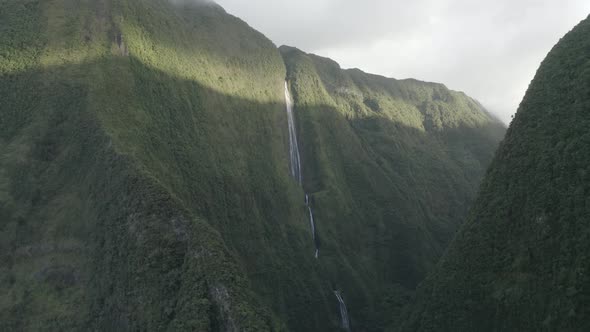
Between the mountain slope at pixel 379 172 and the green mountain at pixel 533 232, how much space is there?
21908 millimetres

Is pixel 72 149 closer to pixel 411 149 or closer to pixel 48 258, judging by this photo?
pixel 48 258

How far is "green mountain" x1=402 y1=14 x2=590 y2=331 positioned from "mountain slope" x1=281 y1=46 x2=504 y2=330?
2191 cm

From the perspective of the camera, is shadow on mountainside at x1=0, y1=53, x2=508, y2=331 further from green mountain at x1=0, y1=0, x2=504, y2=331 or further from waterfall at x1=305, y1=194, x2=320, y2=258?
waterfall at x1=305, y1=194, x2=320, y2=258

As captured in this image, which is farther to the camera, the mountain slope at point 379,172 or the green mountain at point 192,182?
the mountain slope at point 379,172

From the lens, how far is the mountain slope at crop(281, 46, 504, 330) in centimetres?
7119

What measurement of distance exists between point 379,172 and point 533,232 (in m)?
51.7

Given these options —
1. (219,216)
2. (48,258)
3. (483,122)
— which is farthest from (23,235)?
(483,122)

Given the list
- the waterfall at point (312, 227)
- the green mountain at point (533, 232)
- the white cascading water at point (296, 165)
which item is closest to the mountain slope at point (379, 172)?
the waterfall at point (312, 227)

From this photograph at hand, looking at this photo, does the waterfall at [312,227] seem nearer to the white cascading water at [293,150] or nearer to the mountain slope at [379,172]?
the white cascading water at [293,150]

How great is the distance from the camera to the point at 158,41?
67.8 m

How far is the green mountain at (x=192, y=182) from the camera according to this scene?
34.9 meters

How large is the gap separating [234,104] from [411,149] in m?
48.9

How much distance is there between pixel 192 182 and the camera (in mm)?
55469

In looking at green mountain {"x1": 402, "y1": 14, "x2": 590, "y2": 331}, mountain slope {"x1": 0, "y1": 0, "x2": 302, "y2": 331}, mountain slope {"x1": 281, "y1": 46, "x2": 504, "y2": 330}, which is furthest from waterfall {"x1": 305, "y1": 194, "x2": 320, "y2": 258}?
green mountain {"x1": 402, "y1": 14, "x2": 590, "y2": 331}
